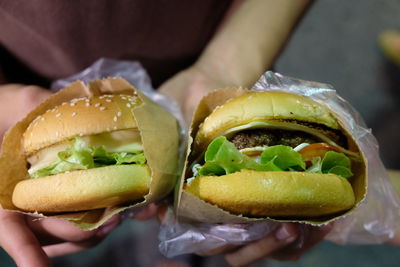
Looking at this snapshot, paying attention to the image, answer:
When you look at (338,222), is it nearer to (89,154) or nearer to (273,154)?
(273,154)

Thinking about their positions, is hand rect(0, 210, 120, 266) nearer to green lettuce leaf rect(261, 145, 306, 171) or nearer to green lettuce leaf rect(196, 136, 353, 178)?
green lettuce leaf rect(196, 136, 353, 178)

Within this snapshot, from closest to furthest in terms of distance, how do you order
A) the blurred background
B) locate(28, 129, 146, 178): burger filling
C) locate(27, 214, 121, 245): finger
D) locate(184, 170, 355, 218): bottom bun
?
locate(184, 170, 355, 218): bottom bun → locate(28, 129, 146, 178): burger filling → locate(27, 214, 121, 245): finger → the blurred background

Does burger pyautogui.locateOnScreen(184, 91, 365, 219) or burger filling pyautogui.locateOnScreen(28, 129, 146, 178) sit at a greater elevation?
burger pyautogui.locateOnScreen(184, 91, 365, 219)

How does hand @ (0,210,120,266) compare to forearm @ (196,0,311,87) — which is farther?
forearm @ (196,0,311,87)

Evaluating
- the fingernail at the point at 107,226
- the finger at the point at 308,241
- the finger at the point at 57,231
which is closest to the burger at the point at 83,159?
the finger at the point at 57,231

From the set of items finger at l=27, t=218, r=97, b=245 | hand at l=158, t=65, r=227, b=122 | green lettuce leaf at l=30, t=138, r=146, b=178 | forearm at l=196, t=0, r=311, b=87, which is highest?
forearm at l=196, t=0, r=311, b=87

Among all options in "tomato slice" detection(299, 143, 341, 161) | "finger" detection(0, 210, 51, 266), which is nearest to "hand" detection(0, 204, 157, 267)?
"finger" detection(0, 210, 51, 266)

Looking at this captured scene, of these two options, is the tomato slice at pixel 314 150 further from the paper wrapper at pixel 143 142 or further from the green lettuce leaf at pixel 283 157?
the paper wrapper at pixel 143 142

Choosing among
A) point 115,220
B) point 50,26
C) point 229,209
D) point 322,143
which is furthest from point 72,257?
point 322,143
